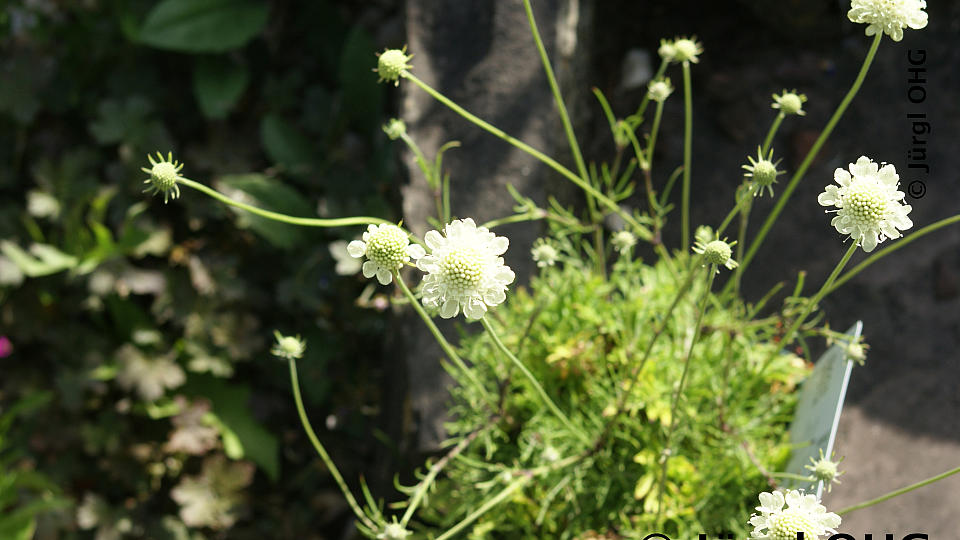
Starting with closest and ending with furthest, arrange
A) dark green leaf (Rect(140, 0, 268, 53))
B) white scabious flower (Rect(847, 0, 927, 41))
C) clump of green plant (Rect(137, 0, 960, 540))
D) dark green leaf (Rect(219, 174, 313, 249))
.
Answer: white scabious flower (Rect(847, 0, 927, 41)), clump of green plant (Rect(137, 0, 960, 540)), dark green leaf (Rect(219, 174, 313, 249)), dark green leaf (Rect(140, 0, 268, 53))

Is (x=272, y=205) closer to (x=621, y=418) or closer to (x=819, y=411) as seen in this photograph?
(x=621, y=418)

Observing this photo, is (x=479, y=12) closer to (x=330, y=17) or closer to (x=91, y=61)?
(x=330, y=17)

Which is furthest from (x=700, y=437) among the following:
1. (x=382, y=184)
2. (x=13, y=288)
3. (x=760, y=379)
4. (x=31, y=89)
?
(x=31, y=89)

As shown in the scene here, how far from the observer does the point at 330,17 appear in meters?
2.40

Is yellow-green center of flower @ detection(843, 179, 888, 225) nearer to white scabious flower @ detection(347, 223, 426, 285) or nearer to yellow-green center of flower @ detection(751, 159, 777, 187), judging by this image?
yellow-green center of flower @ detection(751, 159, 777, 187)

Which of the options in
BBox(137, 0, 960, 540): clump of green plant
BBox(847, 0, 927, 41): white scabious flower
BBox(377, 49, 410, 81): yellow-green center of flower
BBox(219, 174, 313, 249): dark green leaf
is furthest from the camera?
BBox(219, 174, 313, 249): dark green leaf

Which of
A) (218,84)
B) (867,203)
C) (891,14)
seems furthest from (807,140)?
(218,84)

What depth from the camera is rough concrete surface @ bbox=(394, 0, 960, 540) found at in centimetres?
193

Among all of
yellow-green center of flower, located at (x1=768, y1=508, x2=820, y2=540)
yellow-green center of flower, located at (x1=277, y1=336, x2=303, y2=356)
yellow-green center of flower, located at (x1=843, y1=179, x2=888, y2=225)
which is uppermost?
yellow-green center of flower, located at (x1=843, y1=179, x2=888, y2=225)

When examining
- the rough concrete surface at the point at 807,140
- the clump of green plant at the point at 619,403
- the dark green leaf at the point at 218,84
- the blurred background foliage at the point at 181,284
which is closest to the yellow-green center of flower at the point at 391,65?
the clump of green plant at the point at 619,403

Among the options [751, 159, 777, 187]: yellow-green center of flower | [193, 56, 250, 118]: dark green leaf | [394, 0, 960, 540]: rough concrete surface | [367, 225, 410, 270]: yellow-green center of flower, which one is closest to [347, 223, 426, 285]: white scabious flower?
[367, 225, 410, 270]: yellow-green center of flower

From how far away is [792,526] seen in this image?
2.77ft

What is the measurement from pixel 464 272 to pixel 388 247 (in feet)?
0.29

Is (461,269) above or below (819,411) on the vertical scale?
below
